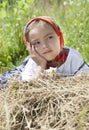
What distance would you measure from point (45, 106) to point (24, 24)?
3.42 meters

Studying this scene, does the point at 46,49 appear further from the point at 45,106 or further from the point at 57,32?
the point at 45,106

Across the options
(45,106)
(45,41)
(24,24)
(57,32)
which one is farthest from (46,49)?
(24,24)

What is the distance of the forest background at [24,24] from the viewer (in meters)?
5.46

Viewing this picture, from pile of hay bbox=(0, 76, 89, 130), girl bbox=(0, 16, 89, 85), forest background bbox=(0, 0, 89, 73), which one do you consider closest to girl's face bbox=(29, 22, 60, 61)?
girl bbox=(0, 16, 89, 85)

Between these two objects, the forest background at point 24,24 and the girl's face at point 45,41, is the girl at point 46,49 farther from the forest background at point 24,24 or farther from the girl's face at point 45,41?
the forest background at point 24,24

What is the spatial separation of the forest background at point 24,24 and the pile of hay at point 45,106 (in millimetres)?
2120

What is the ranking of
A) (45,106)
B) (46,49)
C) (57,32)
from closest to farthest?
(45,106) → (46,49) → (57,32)

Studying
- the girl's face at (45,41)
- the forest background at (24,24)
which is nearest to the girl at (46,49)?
the girl's face at (45,41)

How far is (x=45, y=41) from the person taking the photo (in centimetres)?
367

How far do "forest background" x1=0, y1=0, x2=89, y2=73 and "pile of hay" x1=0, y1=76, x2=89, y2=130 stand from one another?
6.96 ft

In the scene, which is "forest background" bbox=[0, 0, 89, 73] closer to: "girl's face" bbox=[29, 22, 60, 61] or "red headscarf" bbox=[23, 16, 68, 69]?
"red headscarf" bbox=[23, 16, 68, 69]

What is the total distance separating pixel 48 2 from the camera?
768cm

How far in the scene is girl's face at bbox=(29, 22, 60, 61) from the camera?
3.67 m

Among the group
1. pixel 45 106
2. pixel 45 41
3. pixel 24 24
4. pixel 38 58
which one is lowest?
pixel 45 106
